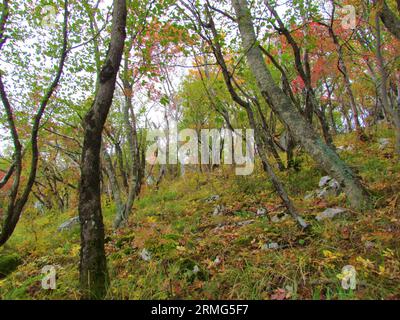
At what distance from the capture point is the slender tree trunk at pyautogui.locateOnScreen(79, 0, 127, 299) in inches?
92.3

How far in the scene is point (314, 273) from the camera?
8.15ft

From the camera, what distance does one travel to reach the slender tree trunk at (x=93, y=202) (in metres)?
2.35

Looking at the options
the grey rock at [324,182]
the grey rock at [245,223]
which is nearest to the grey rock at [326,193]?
the grey rock at [324,182]

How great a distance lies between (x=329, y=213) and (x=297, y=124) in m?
1.60

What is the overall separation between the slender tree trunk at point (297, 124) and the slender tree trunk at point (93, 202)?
2.97 metres

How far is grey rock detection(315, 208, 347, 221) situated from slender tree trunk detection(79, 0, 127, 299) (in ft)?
10.4

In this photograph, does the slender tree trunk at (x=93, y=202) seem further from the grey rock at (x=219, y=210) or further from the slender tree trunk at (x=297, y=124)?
the grey rock at (x=219, y=210)

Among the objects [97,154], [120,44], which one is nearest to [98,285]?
[97,154]

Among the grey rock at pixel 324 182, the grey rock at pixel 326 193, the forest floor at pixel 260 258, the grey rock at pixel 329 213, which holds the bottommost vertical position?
the forest floor at pixel 260 258

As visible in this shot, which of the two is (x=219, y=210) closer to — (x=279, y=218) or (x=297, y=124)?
(x=279, y=218)

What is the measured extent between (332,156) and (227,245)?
7.50 feet

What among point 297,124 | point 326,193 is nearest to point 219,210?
point 326,193

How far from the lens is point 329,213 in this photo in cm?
360
